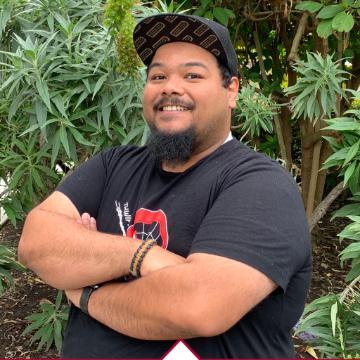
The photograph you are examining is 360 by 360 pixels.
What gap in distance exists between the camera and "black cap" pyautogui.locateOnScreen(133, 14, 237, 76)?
6.62ft

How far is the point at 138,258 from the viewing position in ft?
5.77

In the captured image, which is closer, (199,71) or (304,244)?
(304,244)

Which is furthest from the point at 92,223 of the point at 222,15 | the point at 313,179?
the point at 313,179

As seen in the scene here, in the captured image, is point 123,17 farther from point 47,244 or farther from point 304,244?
point 304,244

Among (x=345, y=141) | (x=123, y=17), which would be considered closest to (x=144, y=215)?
(x=123, y=17)

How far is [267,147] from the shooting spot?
4793 mm

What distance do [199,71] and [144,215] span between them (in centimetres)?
54

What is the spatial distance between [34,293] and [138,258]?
3073mm

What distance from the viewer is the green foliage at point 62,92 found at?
2.77 meters

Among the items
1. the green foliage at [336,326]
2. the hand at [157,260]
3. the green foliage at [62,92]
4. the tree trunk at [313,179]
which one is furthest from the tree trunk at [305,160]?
the hand at [157,260]

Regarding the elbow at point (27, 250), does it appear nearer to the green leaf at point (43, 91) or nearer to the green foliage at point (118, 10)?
the green leaf at point (43, 91)

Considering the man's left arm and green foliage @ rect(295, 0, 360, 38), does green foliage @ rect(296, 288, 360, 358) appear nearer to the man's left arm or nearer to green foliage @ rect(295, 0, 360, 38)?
the man's left arm

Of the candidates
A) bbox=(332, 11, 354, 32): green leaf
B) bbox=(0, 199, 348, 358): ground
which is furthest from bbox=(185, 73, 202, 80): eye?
bbox=(0, 199, 348, 358): ground

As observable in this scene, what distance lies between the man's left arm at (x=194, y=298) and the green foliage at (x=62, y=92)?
4.13 feet
